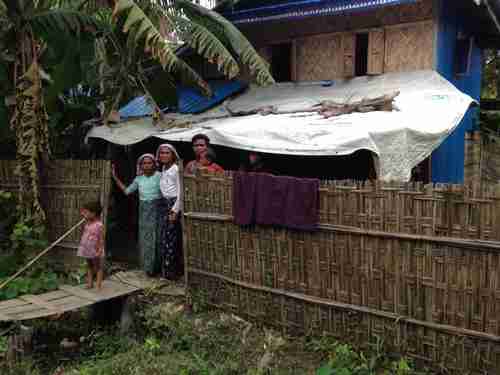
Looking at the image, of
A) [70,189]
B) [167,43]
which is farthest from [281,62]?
[70,189]

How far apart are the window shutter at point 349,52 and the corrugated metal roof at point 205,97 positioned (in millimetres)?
1894

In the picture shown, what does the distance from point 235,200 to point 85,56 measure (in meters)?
4.29

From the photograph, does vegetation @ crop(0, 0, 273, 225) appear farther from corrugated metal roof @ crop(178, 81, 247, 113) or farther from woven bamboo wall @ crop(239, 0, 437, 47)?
woven bamboo wall @ crop(239, 0, 437, 47)

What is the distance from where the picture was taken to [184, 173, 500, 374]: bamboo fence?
381 cm

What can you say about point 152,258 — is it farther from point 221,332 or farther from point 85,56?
point 85,56

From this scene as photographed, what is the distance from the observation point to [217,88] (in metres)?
9.57

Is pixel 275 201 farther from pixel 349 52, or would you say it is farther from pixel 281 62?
pixel 281 62

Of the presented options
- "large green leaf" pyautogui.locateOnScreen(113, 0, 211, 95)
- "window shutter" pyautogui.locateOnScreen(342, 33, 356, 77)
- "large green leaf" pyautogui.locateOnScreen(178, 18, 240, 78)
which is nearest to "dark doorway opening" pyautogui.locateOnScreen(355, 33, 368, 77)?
"window shutter" pyautogui.locateOnScreen(342, 33, 356, 77)

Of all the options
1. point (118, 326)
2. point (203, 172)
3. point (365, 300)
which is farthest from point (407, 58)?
point (118, 326)

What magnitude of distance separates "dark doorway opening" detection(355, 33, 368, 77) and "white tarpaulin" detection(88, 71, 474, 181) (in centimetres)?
55

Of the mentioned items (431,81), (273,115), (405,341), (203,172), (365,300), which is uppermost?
(431,81)

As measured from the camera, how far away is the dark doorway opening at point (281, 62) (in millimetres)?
9266

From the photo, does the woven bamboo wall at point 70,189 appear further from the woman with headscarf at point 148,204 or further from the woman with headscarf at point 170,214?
the woman with headscarf at point 170,214

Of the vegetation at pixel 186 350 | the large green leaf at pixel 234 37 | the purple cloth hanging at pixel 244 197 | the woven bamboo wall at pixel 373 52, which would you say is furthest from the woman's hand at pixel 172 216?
the woven bamboo wall at pixel 373 52
